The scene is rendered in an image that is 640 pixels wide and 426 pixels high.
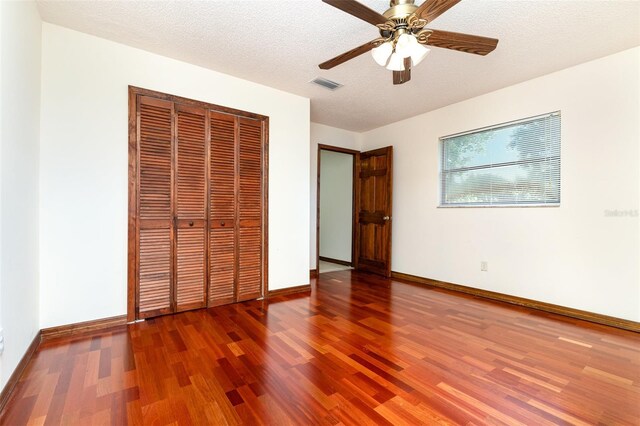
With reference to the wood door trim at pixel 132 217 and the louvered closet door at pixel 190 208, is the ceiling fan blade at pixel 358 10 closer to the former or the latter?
the louvered closet door at pixel 190 208

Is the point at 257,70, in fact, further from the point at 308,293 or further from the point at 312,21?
the point at 308,293

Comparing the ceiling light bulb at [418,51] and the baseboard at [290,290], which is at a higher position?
the ceiling light bulb at [418,51]

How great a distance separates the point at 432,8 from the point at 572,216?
270 cm

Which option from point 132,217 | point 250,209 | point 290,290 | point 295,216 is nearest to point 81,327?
point 132,217

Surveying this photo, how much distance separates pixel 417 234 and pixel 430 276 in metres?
0.66

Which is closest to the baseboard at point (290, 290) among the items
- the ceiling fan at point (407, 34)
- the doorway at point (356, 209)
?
the doorway at point (356, 209)

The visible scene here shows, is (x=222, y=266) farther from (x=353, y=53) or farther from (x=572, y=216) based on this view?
(x=572, y=216)

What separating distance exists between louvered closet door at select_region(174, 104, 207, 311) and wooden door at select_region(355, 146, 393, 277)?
2.92 metres

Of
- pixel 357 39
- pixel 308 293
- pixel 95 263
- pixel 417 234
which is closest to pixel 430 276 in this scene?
pixel 417 234

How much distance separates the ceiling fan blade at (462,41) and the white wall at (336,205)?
12.3ft

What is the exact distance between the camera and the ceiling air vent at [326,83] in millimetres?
3332

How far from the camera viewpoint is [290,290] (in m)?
3.77

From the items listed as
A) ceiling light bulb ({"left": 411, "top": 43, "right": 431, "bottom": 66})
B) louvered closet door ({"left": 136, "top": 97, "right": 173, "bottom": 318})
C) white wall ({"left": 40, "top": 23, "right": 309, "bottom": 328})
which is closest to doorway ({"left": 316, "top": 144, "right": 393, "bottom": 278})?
louvered closet door ({"left": 136, "top": 97, "right": 173, "bottom": 318})

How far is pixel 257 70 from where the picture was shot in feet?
10.3
